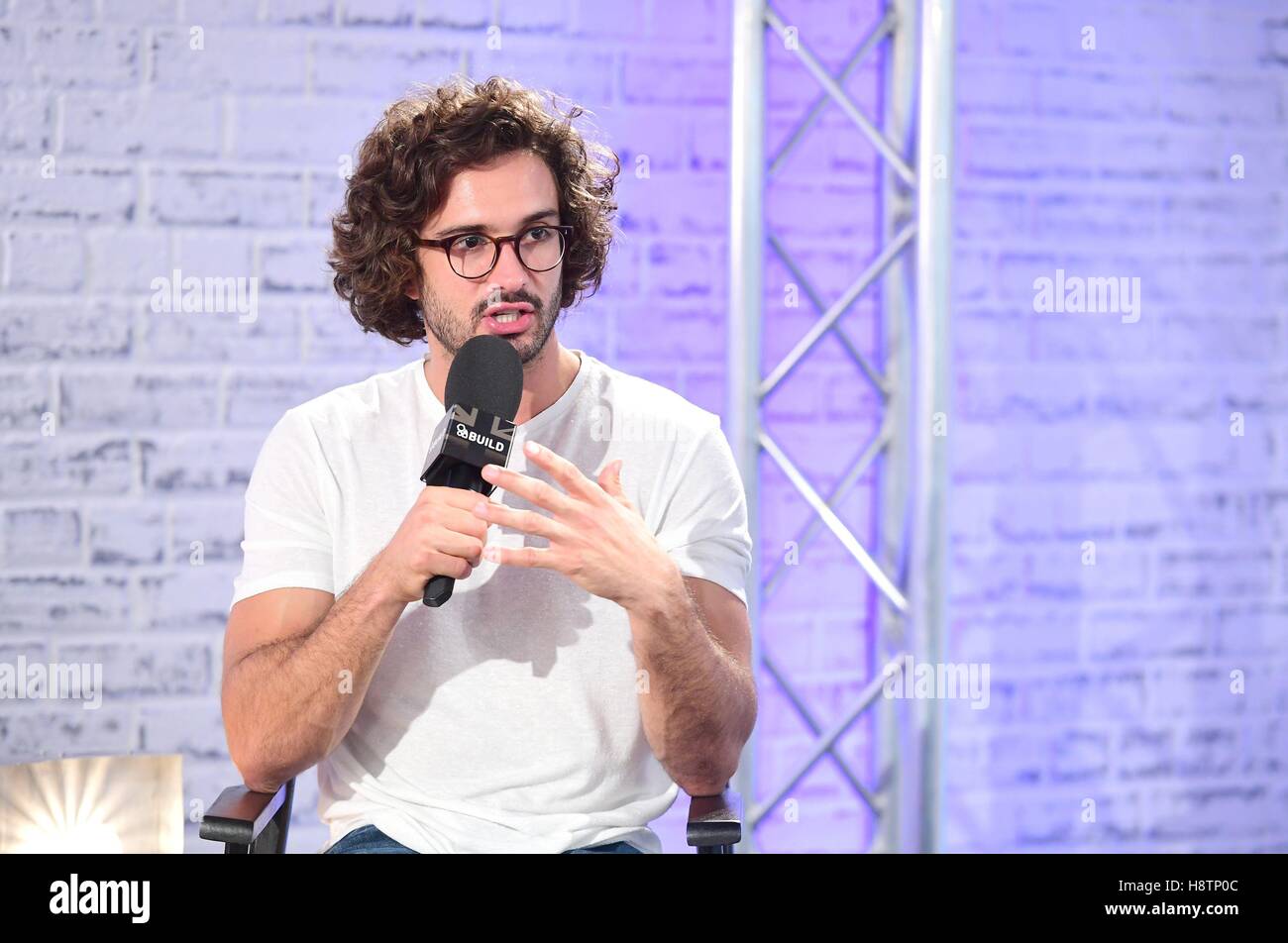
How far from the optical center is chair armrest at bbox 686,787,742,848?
56.4 inches

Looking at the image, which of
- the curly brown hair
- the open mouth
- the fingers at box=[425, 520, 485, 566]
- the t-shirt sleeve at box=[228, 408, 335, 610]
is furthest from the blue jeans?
the curly brown hair

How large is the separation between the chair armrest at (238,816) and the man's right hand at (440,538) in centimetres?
40

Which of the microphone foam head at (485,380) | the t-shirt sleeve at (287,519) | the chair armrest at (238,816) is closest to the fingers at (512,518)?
the microphone foam head at (485,380)

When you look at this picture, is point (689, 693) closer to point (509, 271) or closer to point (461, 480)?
point (461, 480)

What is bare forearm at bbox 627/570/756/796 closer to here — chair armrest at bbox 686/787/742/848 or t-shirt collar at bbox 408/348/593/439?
chair armrest at bbox 686/787/742/848

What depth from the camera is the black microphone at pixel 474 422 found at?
50.0 inches

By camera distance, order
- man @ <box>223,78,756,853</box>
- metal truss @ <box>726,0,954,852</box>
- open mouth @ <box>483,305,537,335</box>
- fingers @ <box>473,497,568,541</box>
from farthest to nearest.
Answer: metal truss @ <box>726,0,954,852</box> < open mouth @ <box>483,305,537,335</box> < man @ <box>223,78,756,853</box> < fingers @ <box>473,497,568,541</box>

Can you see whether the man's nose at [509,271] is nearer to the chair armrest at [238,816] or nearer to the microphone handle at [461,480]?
the microphone handle at [461,480]

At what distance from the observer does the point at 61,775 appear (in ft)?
6.61

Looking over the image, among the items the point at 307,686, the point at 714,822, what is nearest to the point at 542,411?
the point at 307,686

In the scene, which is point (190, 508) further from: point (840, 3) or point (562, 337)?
point (840, 3)

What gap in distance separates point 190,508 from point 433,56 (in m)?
1.09

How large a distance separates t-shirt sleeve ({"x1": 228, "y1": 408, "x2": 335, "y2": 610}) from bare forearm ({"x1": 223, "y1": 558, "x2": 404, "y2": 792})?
9cm

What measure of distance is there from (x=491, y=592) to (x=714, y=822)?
1.47ft
